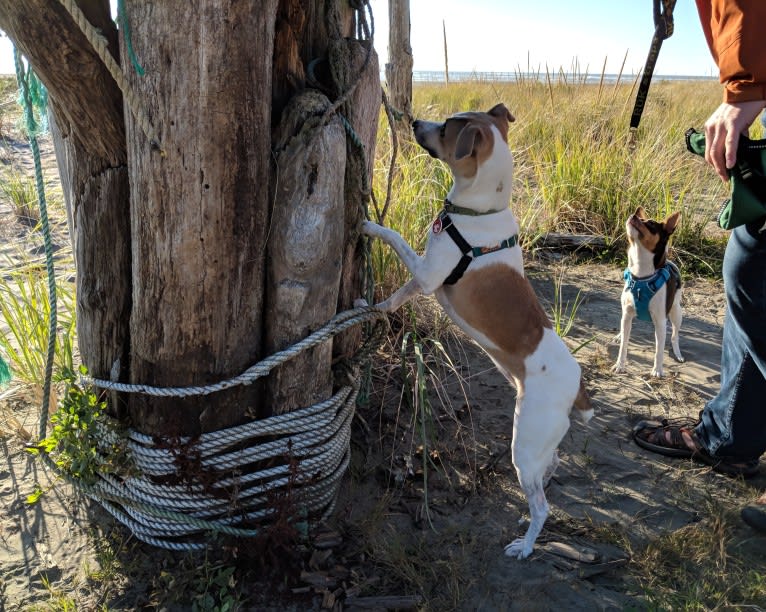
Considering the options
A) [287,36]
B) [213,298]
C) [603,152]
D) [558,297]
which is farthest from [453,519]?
[603,152]

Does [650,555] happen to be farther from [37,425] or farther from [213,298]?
[37,425]

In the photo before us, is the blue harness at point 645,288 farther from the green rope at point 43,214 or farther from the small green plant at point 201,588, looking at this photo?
the green rope at point 43,214

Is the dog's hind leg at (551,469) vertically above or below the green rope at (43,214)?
below

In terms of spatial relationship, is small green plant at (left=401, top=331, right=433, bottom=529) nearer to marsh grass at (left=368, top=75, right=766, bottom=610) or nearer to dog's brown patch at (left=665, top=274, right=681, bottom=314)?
marsh grass at (left=368, top=75, right=766, bottom=610)

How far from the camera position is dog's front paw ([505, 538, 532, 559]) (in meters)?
2.50

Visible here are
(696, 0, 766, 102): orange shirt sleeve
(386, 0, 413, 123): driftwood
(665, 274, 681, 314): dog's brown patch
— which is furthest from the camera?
(386, 0, 413, 123): driftwood

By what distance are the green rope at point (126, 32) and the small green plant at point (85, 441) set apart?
1.14 metres

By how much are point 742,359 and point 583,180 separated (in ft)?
11.7

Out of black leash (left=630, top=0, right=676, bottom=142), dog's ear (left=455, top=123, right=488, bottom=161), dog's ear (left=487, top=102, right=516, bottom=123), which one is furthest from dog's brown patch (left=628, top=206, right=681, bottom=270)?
dog's ear (left=455, top=123, right=488, bottom=161)

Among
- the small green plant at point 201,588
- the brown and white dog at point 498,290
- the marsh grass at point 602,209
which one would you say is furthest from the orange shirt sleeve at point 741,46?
the small green plant at point 201,588

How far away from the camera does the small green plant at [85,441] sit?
2301 mm

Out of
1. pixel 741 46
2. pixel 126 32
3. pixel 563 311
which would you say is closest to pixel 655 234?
pixel 563 311

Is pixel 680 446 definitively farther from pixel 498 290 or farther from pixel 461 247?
pixel 461 247

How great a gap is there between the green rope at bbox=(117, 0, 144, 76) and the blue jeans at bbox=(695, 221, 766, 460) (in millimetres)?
2332
